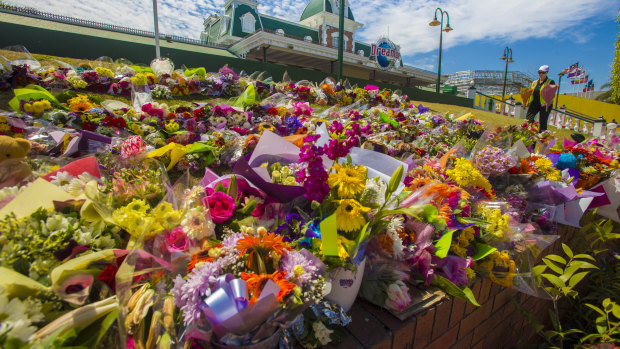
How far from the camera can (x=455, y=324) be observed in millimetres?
1394

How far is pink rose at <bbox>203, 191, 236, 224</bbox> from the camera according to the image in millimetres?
1113

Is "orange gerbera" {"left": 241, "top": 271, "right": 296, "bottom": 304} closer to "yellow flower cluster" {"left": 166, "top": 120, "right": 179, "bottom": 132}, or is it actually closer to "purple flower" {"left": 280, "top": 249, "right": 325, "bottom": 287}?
"purple flower" {"left": 280, "top": 249, "right": 325, "bottom": 287}

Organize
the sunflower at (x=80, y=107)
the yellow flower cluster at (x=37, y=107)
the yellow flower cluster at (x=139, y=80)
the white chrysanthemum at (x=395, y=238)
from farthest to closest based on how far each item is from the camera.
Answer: the yellow flower cluster at (x=139, y=80) < the sunflower at (x=80, y=107) < the yellow flower cluster at (x=37, y=107) < the white chrysanthemum at (x=395, y=238)

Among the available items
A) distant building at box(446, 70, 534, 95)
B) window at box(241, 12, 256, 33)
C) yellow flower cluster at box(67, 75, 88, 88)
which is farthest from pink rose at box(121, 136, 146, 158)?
distant building at box(446, 70, 534, 95)

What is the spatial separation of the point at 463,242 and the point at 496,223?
25 centimetres

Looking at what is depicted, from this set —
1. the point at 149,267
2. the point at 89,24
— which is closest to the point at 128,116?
the point at 149,267

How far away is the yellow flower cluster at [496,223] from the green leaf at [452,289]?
433 mm

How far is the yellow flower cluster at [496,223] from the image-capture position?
157cm

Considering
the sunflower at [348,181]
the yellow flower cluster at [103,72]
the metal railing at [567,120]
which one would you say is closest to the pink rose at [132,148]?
the sunflower at [348,181]

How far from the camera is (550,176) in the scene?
7.77ft

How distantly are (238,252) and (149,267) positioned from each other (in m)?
0.26

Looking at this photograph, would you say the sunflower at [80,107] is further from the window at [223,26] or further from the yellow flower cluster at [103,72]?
the window at [223,26]

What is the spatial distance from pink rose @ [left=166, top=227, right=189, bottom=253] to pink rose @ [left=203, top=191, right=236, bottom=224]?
161 mm

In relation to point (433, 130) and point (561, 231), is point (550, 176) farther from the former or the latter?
point (433, 130)
